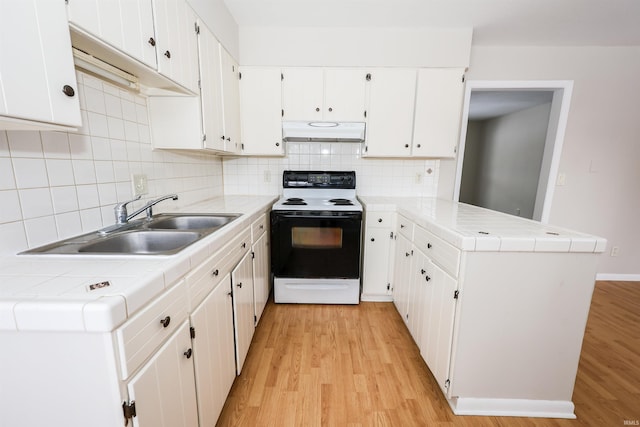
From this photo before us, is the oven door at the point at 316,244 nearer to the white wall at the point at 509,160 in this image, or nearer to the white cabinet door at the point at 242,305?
the white cabinet door at the point at 242,305

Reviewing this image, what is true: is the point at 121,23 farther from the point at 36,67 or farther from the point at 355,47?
the point at 355,47

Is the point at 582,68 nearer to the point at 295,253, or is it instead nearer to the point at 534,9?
the point at 534,9

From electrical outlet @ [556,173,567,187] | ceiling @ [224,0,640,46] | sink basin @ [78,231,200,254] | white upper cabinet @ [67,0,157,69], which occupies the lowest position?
sink basin @ [78,231,200,254]

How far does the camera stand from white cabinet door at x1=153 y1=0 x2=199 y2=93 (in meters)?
1.17

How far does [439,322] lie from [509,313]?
32 cm

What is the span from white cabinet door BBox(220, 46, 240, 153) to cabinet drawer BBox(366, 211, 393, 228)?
1.28 meters

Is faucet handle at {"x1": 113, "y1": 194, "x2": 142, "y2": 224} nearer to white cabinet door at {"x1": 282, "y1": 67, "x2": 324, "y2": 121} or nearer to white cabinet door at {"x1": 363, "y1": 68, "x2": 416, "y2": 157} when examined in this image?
white cabinet door at {"x1": 282, "y1": 67, "x2": 324, "y2": 121}

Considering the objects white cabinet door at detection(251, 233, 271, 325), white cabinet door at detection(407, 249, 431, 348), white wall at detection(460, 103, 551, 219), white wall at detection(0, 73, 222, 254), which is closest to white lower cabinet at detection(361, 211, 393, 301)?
white cabinet door at detection(407, 249, 431, 348)

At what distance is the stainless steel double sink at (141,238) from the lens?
93cm

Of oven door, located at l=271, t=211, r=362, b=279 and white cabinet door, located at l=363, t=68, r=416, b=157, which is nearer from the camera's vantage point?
oven door, located at l=271, t=211, r=362, b=279

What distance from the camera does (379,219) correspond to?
7.20ft

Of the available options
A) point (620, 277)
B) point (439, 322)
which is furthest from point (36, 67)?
point (620, 277)

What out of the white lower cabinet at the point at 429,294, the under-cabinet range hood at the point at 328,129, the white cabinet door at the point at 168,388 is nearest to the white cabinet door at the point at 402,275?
the white lower cabinet at the point at 429,294

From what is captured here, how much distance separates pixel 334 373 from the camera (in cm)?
153
